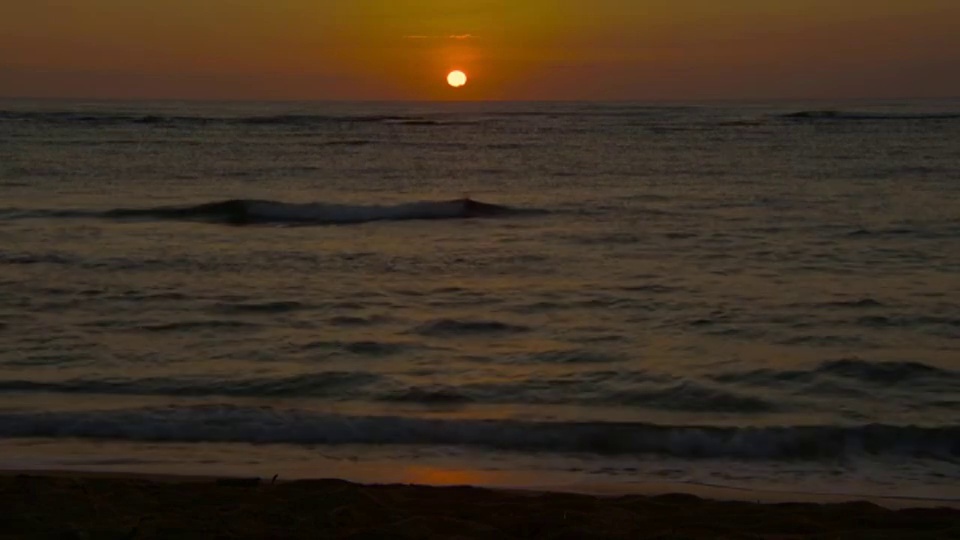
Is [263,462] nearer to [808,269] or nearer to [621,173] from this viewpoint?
[808,269]

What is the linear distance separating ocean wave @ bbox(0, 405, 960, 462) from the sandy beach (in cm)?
162

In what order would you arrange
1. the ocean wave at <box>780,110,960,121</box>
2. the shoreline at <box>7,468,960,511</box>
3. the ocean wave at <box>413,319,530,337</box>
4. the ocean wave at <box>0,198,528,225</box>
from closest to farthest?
the shoreline at <box>7,468,960,511</box> < the ocean wave at <box>413,319,530,337</box> < the ocean wave at <box>0,198,528,225</box> < the ocean wave at <box>780,110,960,121</box>

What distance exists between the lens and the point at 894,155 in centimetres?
3638

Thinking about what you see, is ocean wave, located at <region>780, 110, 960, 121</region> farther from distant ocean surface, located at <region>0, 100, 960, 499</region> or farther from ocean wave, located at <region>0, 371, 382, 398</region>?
ocean wave, located at <region>0, 371, 382, 398</region>

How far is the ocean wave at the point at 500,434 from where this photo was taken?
8.49m

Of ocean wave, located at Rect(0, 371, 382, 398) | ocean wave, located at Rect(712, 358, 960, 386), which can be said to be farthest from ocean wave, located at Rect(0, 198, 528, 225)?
ocean wave, located at Rect(712, 358, 960, 386)

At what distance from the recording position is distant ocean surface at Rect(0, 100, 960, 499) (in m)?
8.46

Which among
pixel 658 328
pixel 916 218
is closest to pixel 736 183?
pixel 916 218

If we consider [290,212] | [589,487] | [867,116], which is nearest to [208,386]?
[589,487]

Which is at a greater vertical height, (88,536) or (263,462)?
(88,536)

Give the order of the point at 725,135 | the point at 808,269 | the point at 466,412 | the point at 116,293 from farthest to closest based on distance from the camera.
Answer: the point at 725,135 < the point at 808,269 < the point at 116,293 < the point at 466,412

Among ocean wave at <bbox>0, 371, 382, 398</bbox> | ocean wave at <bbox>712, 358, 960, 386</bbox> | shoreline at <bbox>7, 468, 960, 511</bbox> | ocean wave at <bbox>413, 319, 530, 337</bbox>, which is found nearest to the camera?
shoreline at <bbox>7, 468, 960, 511</bbox>

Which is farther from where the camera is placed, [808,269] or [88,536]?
[808,269]

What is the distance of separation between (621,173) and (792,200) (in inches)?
335
